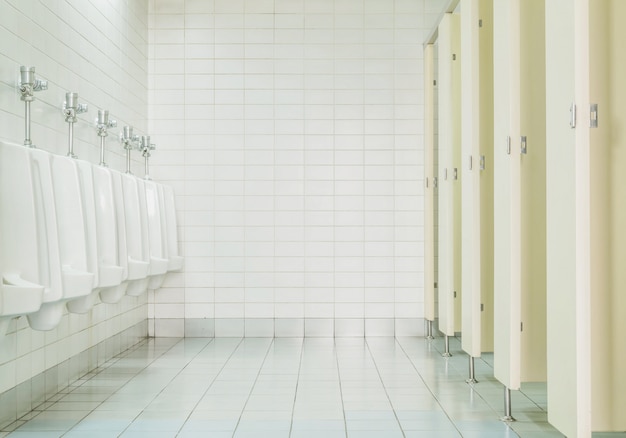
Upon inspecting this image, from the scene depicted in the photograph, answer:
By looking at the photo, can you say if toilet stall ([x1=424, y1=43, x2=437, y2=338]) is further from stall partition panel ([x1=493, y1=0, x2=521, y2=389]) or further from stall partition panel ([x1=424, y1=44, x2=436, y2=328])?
stall partition panel ([x1=493, y1=0, x2=521, y2=389])

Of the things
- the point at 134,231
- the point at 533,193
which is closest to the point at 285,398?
the point at 134,231

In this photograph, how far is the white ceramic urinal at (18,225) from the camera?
263cm

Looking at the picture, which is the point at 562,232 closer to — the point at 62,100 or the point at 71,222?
the point at 71,222

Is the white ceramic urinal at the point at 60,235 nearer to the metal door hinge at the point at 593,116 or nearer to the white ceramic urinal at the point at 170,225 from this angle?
the white ceramic urinal at the point at 170,225

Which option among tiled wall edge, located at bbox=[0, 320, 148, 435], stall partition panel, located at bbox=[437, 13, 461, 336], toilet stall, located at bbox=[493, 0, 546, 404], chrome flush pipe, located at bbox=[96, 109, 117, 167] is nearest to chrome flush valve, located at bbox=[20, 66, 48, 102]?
chrome flush pipe, located at bbox=[96, 109, 117, 167]

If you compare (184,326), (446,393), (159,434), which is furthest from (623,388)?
(184,326)

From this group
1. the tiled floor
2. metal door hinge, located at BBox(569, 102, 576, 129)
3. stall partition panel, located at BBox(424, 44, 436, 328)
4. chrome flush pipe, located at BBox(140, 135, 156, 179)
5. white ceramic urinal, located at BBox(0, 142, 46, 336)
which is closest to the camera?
metal door hinge, located at BBox(569, 102, 576, 129)

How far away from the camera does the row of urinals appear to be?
2.65 meters

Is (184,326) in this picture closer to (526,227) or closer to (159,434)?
(159,434)

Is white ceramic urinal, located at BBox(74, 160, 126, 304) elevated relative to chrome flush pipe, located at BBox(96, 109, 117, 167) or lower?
lower

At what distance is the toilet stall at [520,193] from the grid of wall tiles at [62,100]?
6.87 ft

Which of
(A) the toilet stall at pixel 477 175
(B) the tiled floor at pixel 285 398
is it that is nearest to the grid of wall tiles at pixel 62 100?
(B) the tiled floor at pixel 285 398

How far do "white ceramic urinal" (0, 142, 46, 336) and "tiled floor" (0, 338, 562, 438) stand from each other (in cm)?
67

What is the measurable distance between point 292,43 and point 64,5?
2.19 m
